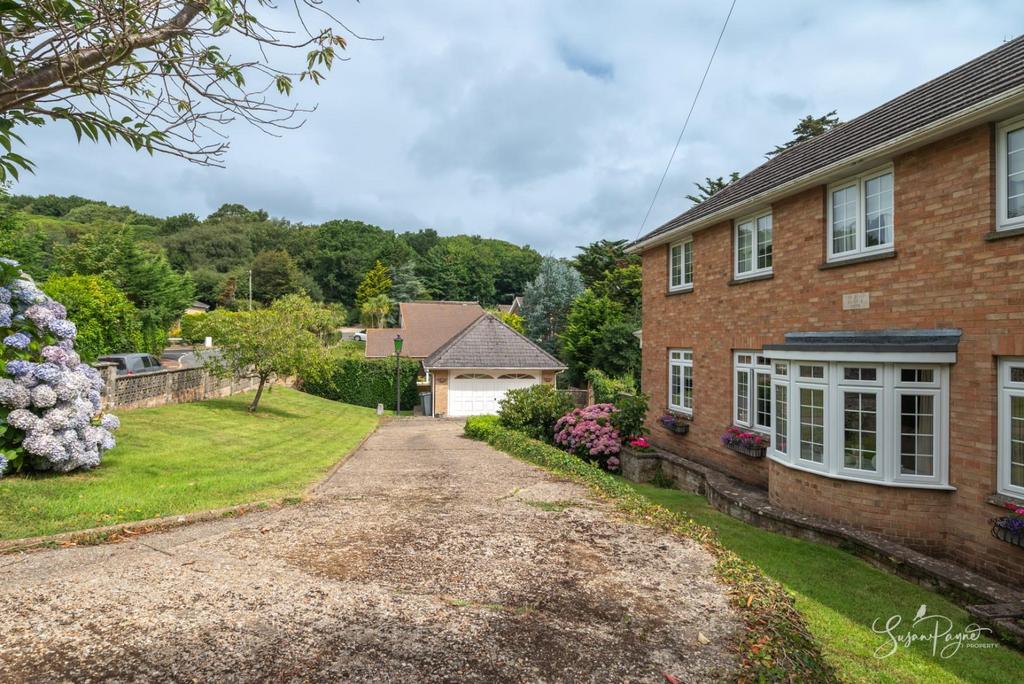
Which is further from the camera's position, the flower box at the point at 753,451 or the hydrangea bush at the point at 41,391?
the flower box at the point at 753,451

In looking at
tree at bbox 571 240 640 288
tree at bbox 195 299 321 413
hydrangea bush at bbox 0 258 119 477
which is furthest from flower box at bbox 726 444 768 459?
tree at bbox 571 240 640 288

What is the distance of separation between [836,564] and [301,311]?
19.7 m

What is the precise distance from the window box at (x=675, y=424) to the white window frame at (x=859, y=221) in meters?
6.01

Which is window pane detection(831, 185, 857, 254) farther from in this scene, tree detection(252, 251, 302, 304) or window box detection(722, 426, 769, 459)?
tree detection(252, 251, 302, 304)

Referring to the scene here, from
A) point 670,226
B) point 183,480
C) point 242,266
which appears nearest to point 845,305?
point 670,226

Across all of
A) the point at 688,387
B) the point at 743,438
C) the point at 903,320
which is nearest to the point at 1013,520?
the point at 903,320

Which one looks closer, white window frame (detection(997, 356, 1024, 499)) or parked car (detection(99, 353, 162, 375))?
white window frame (detection(997, 356, 1024, 499))

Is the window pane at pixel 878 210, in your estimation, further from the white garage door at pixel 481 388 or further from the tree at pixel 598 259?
the tree at pixel 598 259

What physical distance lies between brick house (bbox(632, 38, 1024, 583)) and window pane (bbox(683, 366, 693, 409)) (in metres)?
2.52

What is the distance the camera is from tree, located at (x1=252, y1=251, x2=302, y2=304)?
79062mm

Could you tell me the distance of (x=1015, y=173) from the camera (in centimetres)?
726

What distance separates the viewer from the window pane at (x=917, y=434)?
8.08 m

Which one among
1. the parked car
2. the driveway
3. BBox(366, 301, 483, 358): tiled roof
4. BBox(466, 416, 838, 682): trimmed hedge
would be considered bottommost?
BBox(466, 416, 838, 682): trimmed hedge

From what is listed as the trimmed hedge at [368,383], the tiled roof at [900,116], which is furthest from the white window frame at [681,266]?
the trimmed hedge at [368,383]
